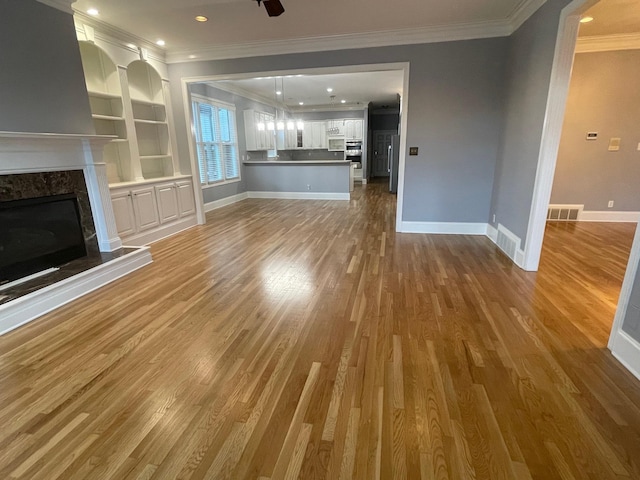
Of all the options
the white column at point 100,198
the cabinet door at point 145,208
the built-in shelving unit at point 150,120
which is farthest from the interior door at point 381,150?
the white column at point 100,198

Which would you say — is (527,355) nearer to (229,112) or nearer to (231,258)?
(231,258)

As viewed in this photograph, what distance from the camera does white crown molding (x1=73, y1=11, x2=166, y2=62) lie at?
12.4ft

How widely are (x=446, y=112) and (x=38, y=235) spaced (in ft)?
17.1

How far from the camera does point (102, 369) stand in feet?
6.55

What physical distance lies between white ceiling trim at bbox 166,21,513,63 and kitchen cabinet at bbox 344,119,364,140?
702 cm

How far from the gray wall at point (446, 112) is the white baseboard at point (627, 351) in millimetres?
3137

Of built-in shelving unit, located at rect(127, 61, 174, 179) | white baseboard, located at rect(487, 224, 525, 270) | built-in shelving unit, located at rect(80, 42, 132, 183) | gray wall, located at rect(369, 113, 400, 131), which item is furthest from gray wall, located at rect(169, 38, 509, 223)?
gray wall, located at rect(369, 113, 400, 131)

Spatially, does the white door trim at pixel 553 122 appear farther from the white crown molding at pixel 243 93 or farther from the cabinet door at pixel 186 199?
the white crown molding at pixel 243 93

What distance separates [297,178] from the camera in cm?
869

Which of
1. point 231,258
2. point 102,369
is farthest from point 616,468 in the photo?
point 231,258

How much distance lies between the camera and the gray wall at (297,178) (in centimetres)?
843

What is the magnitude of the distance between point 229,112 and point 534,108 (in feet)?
22.1

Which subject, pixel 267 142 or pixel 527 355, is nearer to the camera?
pixel 527 355

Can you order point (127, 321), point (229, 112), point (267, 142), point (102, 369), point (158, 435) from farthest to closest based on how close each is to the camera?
point (267, 142) < point (229, 112) < point (127, 321) < point (102, 369) < point (158, 435)
